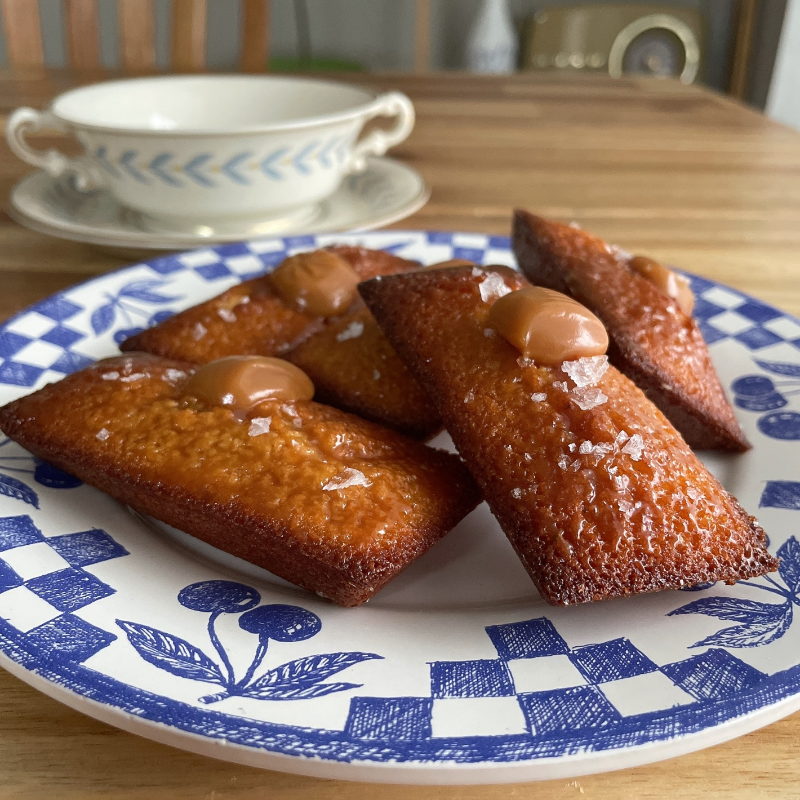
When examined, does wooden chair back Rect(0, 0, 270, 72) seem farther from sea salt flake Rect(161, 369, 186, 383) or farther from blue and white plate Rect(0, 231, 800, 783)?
blue and white plate Rect(0, 231, 800, 783)

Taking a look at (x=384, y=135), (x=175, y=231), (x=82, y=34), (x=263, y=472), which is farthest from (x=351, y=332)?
(x=82, y=34)

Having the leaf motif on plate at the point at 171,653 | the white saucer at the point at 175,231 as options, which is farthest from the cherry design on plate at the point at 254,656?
the white saucer at the point at 175,231

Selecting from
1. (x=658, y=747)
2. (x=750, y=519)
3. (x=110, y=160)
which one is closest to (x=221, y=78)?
(x=110, y=160)

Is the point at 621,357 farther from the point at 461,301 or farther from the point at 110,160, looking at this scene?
the point at 110,160

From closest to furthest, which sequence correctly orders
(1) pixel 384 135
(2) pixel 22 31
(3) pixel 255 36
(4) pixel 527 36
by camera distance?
(1) pixel 384 135 < (2) pixel 22 31 < (3) pixel 255 36 < (4) pixel 527 36

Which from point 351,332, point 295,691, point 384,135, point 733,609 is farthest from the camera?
point 384,135

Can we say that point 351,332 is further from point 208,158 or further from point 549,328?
point 208,158

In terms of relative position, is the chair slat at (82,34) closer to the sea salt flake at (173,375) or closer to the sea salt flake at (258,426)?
the sea salt flake at (173,375)
